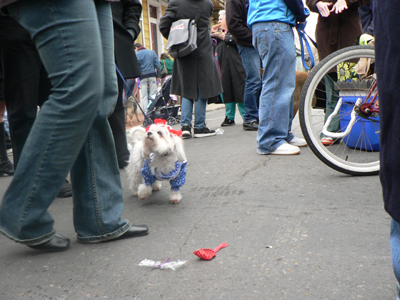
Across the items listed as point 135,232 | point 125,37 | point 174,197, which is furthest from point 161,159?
point 125,37

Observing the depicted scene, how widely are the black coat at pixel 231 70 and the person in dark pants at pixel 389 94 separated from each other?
5.91 m

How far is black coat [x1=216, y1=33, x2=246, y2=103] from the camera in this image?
23.1 feet

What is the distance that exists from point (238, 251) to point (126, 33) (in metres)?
2.28

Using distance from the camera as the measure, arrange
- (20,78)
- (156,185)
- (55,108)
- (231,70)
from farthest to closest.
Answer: (231,70)
(156,185)
(20,78)
(55,108)

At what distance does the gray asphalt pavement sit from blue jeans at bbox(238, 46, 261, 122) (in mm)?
3430

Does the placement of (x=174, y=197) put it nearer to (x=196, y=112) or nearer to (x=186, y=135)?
(x=186, y=135)

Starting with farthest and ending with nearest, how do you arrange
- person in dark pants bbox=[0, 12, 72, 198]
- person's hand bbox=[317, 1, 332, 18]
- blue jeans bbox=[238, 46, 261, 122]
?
blue jeans bbox=[238, 46, 261, 122], person's hand bbox=[317, 1, 332, 18], person in dark pants bbox=[0, 12, 72, 198]

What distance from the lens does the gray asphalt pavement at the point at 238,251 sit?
1.56 m

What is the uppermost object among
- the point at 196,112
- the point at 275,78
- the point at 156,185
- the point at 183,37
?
the point at 183,37

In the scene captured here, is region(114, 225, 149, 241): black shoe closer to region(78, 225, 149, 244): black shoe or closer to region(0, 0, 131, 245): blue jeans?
region(78, 225, 149, 244): black shoe

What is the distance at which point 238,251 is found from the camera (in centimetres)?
187

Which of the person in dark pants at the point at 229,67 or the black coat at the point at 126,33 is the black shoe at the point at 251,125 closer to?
the person in dark pants at the point at 229,67

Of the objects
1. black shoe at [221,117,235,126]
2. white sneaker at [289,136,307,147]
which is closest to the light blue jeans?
black shoe at [221,117,235,126]

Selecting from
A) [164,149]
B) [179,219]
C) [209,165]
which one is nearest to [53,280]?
[179,219]
